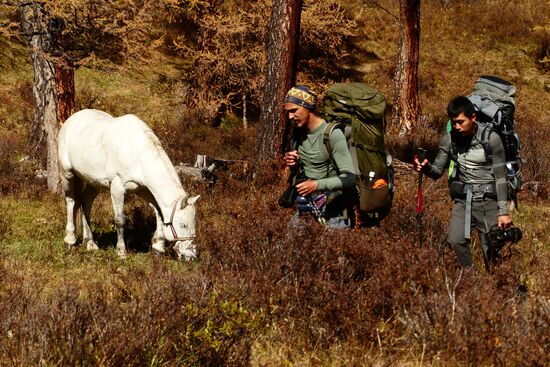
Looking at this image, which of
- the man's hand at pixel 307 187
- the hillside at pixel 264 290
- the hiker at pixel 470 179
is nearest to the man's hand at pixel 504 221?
the hiker at pixel 470 179

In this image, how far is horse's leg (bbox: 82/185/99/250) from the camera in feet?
25.9

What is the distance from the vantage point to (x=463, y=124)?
4965 mm

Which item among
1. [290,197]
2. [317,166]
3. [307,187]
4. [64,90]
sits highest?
[64,90]

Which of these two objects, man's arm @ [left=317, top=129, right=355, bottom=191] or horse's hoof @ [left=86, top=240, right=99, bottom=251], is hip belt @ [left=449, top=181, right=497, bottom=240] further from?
horse's hoof @ [left=86, top=240, right=99, bottom=251]

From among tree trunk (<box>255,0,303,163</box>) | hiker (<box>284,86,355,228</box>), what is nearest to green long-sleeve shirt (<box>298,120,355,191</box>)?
hiker (<box>284,86,355,228</box>)

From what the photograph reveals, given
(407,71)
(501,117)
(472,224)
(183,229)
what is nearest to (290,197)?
(472,224)

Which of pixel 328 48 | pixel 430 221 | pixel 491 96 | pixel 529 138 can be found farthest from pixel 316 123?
pixel 328 48

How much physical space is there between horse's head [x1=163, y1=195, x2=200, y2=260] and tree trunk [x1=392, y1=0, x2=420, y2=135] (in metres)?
10.5

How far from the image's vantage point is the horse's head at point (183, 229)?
6449mm

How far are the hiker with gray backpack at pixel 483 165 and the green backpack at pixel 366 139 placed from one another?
649 millimetres

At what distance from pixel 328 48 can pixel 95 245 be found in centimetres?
1428

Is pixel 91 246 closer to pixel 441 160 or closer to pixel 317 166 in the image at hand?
pixel 317 166

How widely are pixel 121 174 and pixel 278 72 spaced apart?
12.9ft

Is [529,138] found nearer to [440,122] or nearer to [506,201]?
[440,122]
